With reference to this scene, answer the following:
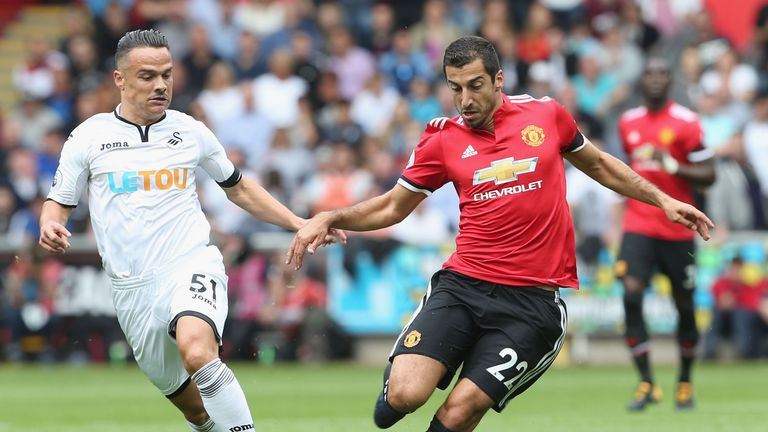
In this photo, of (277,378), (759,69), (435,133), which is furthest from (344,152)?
(435,133)

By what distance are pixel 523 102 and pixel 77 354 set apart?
13639 millimetres

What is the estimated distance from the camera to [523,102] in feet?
27.9

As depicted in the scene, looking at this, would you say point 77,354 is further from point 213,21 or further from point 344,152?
point 213,21

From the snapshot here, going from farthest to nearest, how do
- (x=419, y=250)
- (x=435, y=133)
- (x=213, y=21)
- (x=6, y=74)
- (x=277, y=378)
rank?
(x=6, y=74)
(x=213, y=21)
(x=419, y=250)
(x=277, y=378)
(x=435, y=133)

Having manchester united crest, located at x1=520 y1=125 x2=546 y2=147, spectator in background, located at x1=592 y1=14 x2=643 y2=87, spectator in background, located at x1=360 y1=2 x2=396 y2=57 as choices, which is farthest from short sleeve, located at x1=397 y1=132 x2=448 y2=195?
spectator in background, located at x1=360 y1=2 x2=396 y2=57

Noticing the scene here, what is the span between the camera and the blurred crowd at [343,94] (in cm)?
1995

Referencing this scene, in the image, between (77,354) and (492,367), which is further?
(77,354)

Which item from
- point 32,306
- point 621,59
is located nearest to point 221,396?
point 32,306

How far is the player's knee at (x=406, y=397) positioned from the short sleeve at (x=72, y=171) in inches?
94.2

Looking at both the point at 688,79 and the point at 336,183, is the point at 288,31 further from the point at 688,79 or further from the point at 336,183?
the point at 688,79

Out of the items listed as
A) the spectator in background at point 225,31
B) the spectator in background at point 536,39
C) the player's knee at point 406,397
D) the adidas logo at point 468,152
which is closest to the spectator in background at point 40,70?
the spectator in background at point 225,31

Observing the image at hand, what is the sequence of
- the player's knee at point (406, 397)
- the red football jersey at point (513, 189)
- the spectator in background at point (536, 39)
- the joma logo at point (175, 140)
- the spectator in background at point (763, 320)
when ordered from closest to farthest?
the player's knee at point (406, 397) < the red football jersey at point (513, 189) < the joma logo at point (175, 140) < the spectator in background at point (763, 320) < the spectator in background at point (536, 39)

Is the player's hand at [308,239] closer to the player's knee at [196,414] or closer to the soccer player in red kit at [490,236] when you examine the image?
the soccer player in red kit at [490,236]

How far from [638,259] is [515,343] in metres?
5.30
